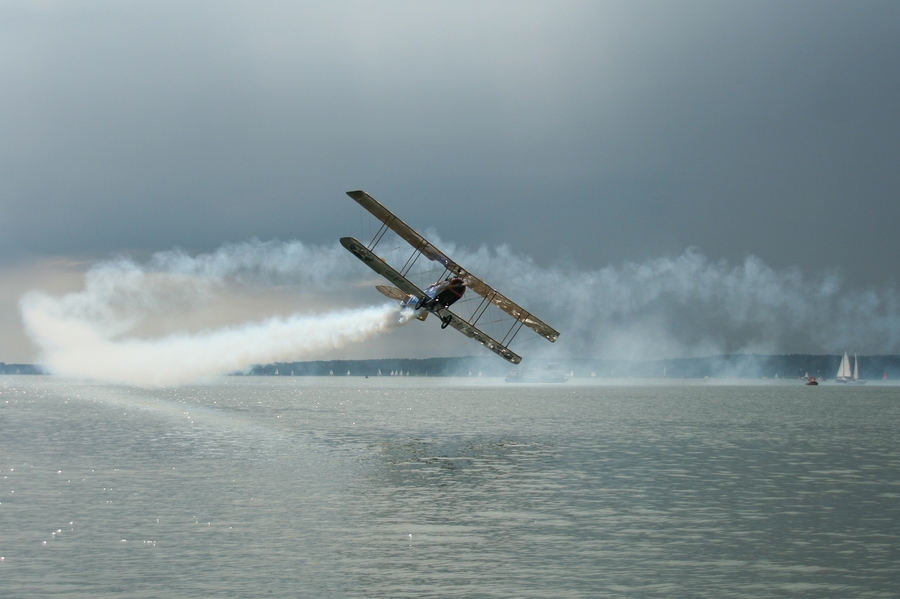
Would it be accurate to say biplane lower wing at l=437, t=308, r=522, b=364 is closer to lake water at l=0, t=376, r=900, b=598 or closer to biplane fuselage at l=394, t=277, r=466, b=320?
biplane fuselage at l=394, t=277, r=466, b=320

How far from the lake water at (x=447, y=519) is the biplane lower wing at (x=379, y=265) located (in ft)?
38.0

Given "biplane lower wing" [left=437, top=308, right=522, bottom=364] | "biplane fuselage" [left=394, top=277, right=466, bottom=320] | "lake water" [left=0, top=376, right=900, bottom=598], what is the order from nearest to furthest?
"lake water" [left=0, top=376, right=900, bottom=598] → "biplane fuselage" [left=394, top=277, right=466, bottom=320] → "biplane lower wing" [left=437, top=308, right=522, bottom=364]

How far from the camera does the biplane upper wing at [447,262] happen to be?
66.2 m

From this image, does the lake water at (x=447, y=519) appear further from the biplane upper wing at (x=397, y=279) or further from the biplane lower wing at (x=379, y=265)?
the biplane lower wing at (x=379, y=265)

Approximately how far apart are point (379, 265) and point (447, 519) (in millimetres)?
33920

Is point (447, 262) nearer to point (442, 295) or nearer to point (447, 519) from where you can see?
point (442, 295)

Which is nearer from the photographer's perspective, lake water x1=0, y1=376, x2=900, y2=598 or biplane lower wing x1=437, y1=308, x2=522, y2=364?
lake water x1=0, y1=376, x2=900, y2=598

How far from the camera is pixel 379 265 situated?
213 feet

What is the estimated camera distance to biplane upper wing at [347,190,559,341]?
66250 mm

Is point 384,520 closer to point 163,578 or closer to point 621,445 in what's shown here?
point 163,578

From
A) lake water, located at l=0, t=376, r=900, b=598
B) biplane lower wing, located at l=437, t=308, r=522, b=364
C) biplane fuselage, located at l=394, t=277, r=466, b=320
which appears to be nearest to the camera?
lake water, located at l=0, t=376, r=900, b=598

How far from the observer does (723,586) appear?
23.8 metres

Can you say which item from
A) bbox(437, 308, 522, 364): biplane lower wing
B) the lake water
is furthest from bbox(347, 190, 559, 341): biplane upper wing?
the lake water

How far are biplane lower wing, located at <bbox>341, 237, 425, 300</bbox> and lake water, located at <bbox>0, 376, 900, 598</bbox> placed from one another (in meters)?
11.6
